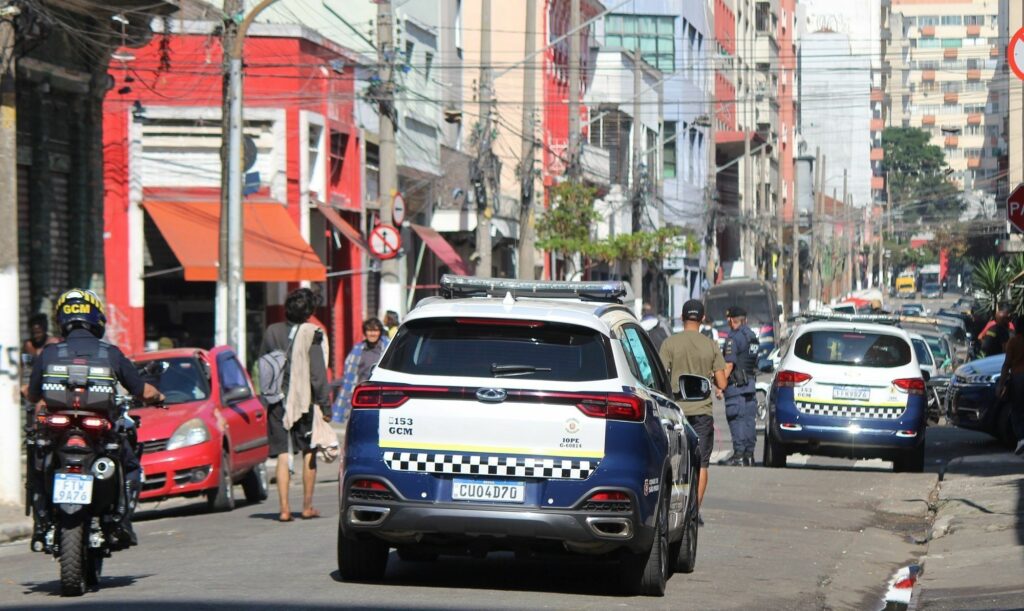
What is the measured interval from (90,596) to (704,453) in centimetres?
575

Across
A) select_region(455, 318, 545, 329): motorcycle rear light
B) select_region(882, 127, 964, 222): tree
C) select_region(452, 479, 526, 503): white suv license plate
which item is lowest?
select_region(452, 479, 526, 503): white suv license plate

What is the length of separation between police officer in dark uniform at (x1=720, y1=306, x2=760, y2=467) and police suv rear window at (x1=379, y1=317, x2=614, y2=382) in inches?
466

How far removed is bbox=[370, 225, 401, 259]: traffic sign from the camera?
29.9 metres

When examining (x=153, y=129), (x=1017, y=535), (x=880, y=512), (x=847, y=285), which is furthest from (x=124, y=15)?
(x=847, y=285)

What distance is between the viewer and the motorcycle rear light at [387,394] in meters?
9.90

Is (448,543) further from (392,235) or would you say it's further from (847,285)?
(847,285)

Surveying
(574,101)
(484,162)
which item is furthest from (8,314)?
(574,101)

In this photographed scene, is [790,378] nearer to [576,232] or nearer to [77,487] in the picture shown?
[77,487]

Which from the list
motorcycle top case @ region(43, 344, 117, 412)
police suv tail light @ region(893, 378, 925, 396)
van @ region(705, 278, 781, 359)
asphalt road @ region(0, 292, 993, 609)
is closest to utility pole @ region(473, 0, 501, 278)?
police suv tail light @ region(893, 378, 925, 396)

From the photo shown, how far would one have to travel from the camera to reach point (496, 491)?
9.81 metres

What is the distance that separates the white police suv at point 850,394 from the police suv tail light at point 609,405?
37.7 feet

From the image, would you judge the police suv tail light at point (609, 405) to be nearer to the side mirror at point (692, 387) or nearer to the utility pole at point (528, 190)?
the side mirror at point (692, 387)

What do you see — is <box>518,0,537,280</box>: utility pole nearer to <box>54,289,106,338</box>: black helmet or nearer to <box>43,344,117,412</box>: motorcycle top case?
<box>54,289,106,338</box>: black helmet

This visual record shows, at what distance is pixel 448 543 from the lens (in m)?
10.0
